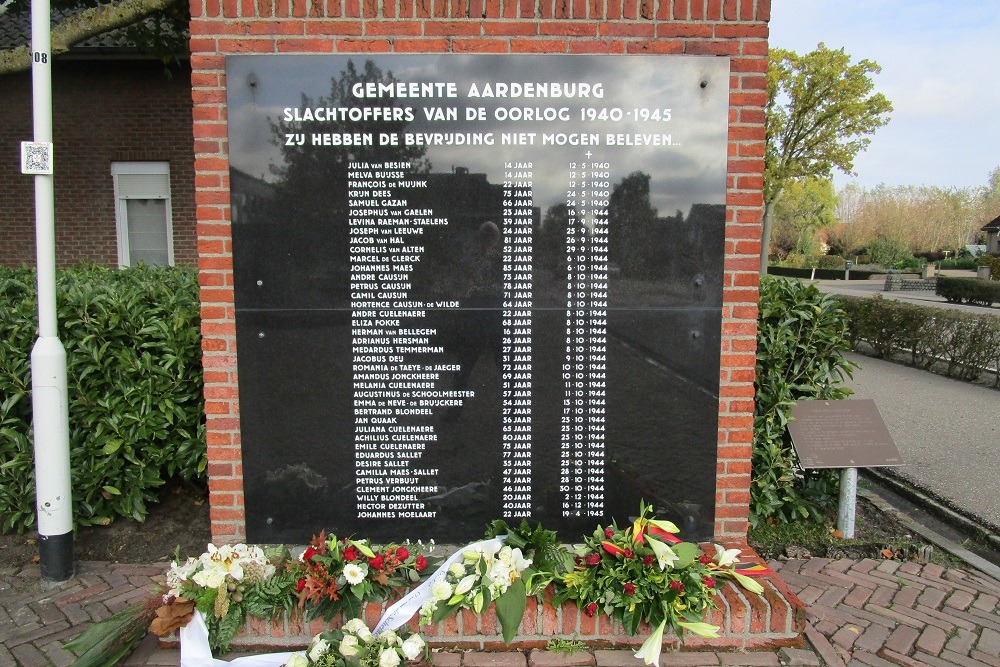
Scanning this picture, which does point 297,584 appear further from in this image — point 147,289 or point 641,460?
point 147,289

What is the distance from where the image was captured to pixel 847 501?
427cm

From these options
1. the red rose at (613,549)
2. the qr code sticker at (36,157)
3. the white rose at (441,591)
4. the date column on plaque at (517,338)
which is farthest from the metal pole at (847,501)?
the qr code sticker at (36,157)

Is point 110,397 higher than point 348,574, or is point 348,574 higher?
point 110,397

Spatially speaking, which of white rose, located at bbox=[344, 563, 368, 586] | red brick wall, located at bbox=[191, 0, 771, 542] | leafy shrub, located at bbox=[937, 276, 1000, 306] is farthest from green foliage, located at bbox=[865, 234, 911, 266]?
white rose, located at bbox=[344, 563, 368, 586]

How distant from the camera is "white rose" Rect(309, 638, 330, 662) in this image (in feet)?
8.61

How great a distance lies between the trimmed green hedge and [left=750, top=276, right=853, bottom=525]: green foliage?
4.50m

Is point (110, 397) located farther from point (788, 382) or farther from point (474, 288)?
point (788, 382)

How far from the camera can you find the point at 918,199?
62.2 m

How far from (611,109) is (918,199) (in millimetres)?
71650

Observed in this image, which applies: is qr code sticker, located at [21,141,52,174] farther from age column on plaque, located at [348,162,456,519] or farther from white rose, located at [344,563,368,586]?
white rose, located at [344,563,368,586]

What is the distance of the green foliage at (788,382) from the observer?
14.1 feet

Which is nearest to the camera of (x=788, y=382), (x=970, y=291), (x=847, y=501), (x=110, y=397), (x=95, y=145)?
(x=110, y=397)

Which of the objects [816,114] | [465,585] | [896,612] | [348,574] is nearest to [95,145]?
[348,574]

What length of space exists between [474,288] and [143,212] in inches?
405
